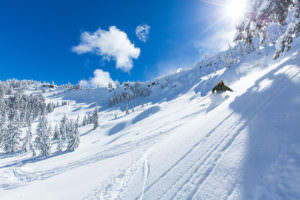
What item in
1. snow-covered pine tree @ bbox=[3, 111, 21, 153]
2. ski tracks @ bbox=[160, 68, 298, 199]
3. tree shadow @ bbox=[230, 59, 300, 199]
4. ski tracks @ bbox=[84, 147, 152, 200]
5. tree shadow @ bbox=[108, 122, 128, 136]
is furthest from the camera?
tree shadow @ bbox=[108, 122, 128, 136]

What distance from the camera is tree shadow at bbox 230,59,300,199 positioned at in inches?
110

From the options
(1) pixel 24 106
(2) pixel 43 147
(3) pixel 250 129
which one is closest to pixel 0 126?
(2) pixel 43 147

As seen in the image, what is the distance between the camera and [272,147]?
3.75 metres

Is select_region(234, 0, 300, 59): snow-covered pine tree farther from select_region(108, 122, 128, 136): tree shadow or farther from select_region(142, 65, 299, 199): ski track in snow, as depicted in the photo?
select_region(108, 122, 128, 136): tree shadow

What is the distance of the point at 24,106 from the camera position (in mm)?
88125

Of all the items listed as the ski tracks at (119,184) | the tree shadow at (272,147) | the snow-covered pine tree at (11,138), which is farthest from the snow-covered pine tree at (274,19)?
the snow-covered pine tree at (11,138)

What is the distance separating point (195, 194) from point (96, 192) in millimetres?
4197

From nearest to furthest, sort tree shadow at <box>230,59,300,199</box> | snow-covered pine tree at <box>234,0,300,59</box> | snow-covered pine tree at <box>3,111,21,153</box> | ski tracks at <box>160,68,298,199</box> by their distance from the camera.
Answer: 1. tree shadow at <box>230,59,300,199</box>
2. ski tracks at <box>160,68,298,199</box>
3. snow-covered pine tree at <box>234,0,300,59</box>
4. snow-covered pine tree at <box>3,111,21,153</box>

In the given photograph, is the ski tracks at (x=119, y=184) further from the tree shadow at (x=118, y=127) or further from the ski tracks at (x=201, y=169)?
the tree shadow at (x=118, y=127)

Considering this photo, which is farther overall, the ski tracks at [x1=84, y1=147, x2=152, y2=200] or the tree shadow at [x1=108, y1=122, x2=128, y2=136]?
the tree shadow at [x1=108, y1=122, x2=128, y2=136]

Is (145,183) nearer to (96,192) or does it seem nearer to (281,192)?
(96,192)

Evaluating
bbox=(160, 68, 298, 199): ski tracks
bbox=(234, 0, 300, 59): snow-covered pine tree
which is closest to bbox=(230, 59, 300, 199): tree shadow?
bbox=(160, 68, 298, 199): ski tracks

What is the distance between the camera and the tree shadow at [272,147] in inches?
110

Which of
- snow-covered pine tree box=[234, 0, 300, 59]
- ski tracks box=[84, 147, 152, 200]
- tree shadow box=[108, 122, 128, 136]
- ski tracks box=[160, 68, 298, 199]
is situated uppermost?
snow-covered pine tree box=[234, 0, 300, 59]
